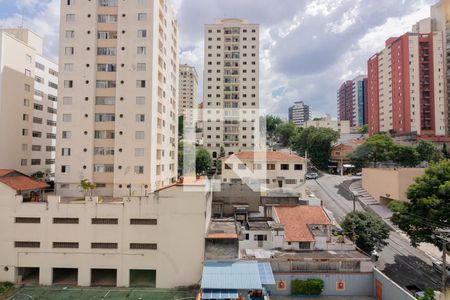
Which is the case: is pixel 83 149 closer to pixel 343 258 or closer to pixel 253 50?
pixel 343 258

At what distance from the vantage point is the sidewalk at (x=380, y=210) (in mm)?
31594

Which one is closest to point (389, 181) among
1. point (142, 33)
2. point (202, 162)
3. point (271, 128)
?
point (202, 162)

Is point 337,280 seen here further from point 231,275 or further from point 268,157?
point 268,157

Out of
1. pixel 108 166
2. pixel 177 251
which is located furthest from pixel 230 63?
pixel 177 251

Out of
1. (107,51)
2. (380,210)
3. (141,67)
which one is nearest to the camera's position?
(141,67)

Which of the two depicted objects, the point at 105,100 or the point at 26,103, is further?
the point at 26,103

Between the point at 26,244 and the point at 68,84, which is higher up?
the point at 68,84

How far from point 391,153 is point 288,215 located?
34.3 m

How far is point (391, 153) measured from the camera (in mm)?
53500

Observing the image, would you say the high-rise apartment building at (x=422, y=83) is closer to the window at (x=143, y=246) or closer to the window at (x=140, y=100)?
the window at (x=140, y=100)

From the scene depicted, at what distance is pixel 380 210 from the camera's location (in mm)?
41531

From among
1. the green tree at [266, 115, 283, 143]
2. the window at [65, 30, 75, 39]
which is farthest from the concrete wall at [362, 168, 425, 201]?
the green tree at [266, 115, 283, 143]

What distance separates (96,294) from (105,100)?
2128 centimetres

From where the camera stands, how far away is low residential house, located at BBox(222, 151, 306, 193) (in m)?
43.8
